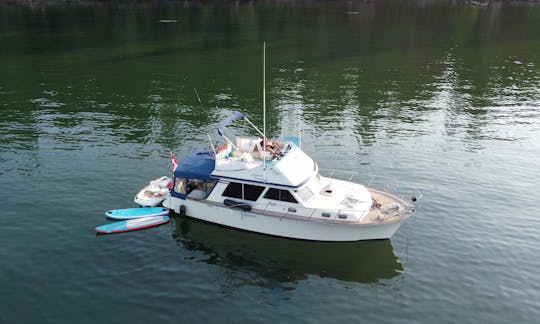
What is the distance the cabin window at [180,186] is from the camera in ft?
110

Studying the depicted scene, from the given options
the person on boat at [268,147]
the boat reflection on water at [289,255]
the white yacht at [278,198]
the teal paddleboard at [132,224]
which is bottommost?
the boat reflection on water at [289,255]

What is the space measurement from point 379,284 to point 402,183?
567 inches

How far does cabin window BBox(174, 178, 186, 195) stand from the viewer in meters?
33.7

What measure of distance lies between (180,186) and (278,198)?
7.63 metres

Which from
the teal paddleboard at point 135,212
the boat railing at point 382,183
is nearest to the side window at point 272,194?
the teal paddleboard at point 135,212

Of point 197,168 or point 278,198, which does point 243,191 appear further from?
point 197,168

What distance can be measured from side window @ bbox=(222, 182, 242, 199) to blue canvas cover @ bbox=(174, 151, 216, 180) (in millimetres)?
1648

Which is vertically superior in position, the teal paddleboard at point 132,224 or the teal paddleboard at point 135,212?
the teal paddleboard at point 135,212

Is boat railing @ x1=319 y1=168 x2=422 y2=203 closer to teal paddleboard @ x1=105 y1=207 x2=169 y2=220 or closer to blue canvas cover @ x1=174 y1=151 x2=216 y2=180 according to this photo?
blue canvas cover @ x1=174 y1=151 x2=216 y2=180

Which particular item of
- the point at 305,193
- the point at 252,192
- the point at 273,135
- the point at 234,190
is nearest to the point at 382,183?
the point at 305,193

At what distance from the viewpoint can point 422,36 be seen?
110 meters

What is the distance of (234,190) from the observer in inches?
1257

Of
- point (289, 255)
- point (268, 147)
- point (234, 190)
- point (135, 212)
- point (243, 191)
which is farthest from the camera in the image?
point (135, 212)

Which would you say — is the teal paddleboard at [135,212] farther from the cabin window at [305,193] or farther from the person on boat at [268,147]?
the cabin window at [305,193]
